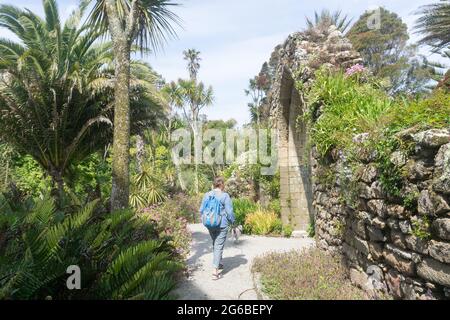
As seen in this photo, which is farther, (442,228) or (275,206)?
(275,206)

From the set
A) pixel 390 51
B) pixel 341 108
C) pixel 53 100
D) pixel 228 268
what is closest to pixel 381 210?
pixel 341 108

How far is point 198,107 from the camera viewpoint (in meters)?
24.0

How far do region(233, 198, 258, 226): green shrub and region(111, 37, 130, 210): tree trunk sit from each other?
204 inches

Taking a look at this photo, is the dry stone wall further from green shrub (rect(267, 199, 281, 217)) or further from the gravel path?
green shrub (rect(267, 199, 281, 217))

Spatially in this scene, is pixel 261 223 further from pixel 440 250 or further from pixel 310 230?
pixel 440 250

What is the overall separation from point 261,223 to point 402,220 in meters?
6.89

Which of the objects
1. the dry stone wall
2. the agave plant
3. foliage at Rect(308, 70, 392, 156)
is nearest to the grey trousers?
the dry stone wall

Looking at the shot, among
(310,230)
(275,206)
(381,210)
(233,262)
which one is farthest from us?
(275,206)

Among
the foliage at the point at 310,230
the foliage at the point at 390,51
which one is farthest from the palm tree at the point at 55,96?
the foliage at the point at 390,51

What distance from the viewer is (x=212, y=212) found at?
5453mm

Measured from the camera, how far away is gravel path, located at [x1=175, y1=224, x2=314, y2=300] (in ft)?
16.4

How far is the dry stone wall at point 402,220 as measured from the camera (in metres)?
2.88

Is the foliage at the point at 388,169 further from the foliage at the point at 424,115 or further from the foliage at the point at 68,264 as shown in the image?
the foliage at the point at 68,264
